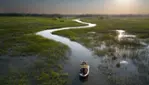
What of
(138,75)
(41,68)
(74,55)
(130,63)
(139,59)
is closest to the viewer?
(138,75)

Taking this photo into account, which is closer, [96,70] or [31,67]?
[96,70]

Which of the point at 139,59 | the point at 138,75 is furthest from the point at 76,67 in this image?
the point at 139,59

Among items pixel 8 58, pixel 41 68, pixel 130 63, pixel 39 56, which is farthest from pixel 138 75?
pixel 8 58

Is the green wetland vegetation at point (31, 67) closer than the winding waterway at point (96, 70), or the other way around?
the green wetland vegetation at point (31, 67)

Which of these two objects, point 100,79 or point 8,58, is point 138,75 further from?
point 8,58

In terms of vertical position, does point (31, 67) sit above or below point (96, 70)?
above

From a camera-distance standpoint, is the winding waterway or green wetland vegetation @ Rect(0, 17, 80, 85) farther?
the winding waterway

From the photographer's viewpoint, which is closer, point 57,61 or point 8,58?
point 57,61

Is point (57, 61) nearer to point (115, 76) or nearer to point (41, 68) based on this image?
point (41, 68)

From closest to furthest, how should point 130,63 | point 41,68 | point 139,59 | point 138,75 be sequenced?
1. point 138,75
2. point 41,68
3. point 130,63
4. point 139,59
